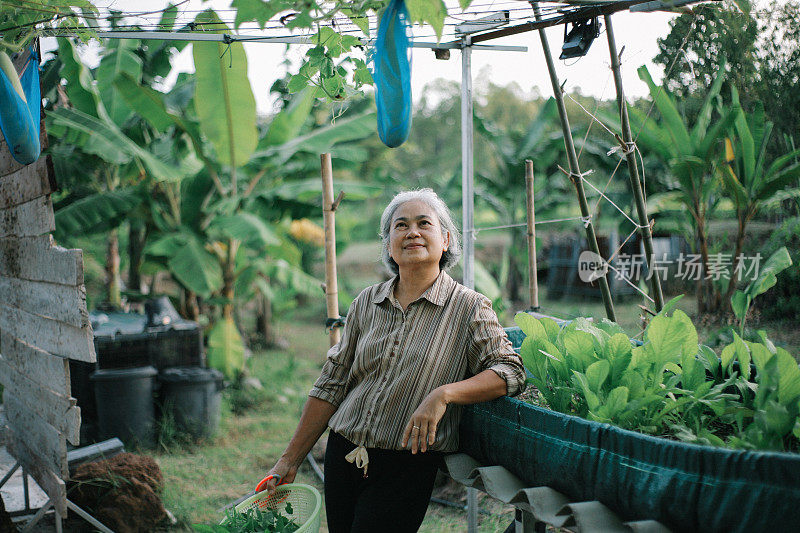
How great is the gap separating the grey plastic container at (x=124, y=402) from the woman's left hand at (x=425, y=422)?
3125 millimetres

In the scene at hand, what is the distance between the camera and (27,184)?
2654mm

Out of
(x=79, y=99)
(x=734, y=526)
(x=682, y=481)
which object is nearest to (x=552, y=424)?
(x=682, y=481)

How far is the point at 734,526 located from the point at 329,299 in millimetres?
2062

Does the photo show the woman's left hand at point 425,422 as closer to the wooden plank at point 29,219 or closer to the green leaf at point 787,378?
the green leaf at point 787,378

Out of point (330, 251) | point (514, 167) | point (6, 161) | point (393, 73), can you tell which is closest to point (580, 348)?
point (393, 73)

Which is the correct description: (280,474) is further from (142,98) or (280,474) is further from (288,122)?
(288,122)

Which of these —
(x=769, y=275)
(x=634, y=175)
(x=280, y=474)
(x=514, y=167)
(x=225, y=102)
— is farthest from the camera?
(x=514, y=167)

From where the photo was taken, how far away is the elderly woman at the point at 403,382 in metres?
1.83

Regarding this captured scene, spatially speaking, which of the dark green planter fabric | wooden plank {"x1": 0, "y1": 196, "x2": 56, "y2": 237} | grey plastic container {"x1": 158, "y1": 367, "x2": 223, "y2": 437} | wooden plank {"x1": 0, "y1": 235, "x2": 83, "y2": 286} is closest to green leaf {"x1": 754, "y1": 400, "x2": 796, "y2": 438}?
the dark green planter fabric

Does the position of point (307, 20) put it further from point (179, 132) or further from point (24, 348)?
point (179, 132)

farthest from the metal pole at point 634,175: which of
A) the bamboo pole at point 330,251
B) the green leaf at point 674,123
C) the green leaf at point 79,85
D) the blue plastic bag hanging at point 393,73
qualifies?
the green leaf at point 79,85

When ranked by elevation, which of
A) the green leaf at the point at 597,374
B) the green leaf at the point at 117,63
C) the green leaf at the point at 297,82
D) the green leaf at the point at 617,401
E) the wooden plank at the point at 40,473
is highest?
the green leaf at the point at 117,63

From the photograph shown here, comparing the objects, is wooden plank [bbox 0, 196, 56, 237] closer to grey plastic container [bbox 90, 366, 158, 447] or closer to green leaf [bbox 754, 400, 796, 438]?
grey plastic container [bbox 90, 366, 158, 447]

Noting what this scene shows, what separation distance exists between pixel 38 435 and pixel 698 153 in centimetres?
425
